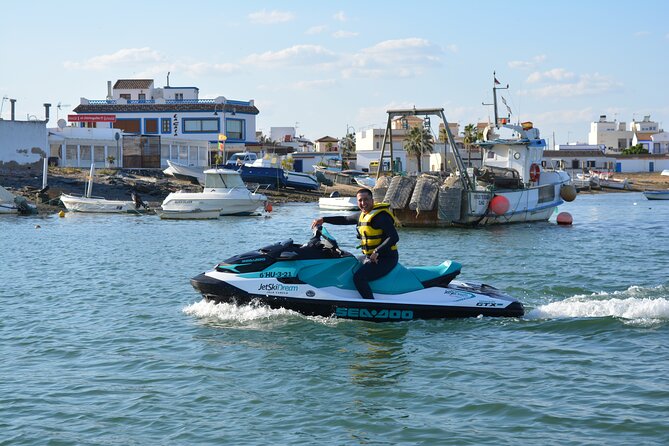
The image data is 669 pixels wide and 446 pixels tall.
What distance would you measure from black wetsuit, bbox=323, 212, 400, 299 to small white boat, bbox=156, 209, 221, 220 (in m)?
30.6

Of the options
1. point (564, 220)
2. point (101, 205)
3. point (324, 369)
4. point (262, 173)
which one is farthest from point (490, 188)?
point (262, 173)

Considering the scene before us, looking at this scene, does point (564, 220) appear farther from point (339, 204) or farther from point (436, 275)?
point (436, 275)

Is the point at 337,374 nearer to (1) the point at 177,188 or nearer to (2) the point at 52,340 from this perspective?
(2) the point at 52,340

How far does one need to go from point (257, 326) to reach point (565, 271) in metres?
10.6

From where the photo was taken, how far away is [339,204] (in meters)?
51.2

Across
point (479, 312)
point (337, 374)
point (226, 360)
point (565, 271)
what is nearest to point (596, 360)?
point (479, 312)

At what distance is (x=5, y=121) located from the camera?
5766cm

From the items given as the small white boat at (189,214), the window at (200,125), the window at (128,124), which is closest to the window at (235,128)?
the window at (200,125)

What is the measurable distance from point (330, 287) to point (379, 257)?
0.96 m

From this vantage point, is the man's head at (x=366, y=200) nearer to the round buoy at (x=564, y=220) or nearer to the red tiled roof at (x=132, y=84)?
the round buoy at (x=564, y=220)

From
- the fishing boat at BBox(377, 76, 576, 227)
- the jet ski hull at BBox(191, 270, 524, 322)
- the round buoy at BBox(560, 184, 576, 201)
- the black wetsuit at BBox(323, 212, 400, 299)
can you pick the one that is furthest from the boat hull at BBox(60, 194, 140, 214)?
the black wetsuit at BBox(323, 212, 400, 299)

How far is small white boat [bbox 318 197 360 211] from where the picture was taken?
→ 50.1 meters

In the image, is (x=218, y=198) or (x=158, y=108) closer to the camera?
(x=218, y=198)

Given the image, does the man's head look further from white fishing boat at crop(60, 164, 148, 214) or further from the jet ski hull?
white fishing boat at crop(60, 164, 148, 214)
